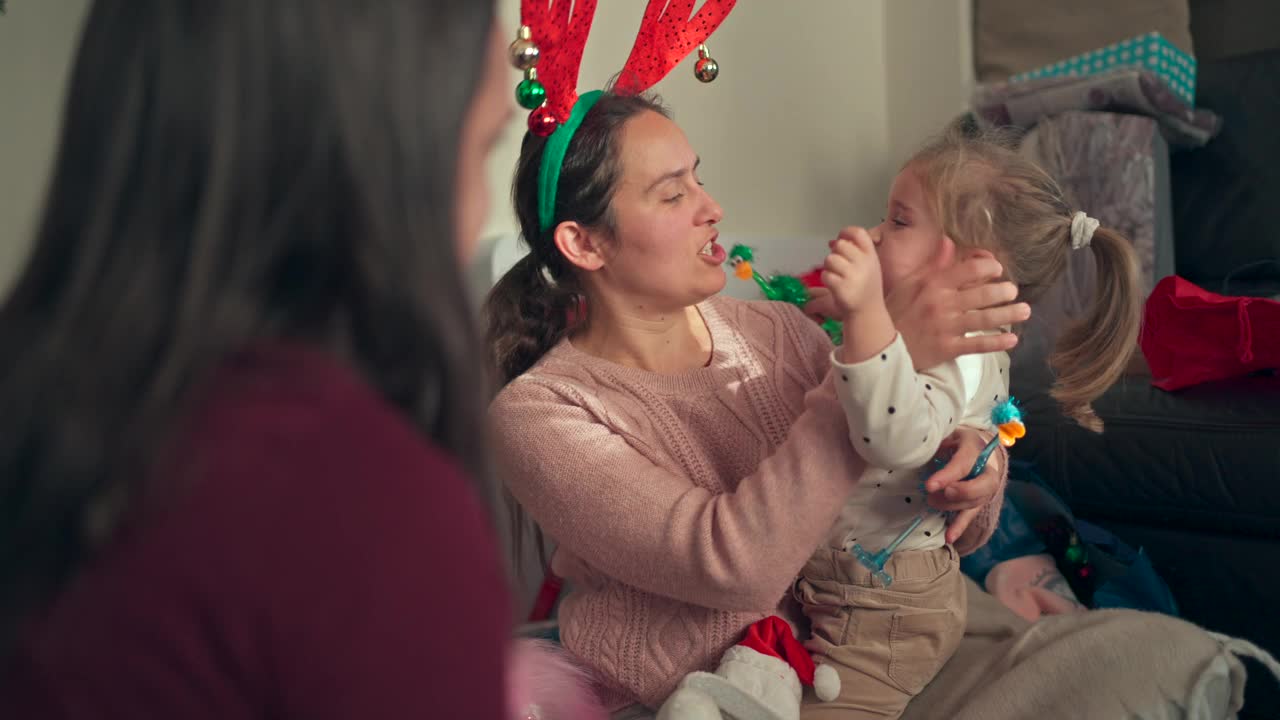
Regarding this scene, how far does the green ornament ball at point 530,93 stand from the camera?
3.68 ft

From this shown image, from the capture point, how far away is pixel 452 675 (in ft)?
1.44

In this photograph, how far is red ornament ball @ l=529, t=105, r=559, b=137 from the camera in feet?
3.86

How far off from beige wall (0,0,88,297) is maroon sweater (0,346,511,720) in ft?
3.48

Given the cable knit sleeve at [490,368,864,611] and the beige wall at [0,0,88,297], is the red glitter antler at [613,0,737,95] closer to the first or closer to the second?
the cable knit sleeve at [490,368,864,611]

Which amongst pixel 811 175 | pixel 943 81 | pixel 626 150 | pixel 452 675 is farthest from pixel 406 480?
pixel 943 81

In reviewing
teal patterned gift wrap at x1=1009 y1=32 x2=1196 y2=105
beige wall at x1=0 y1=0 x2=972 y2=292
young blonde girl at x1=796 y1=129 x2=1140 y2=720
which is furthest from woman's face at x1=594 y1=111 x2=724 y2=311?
teal patterned gift wrap at x1=1009 y1=32 x2=1196 y2=105

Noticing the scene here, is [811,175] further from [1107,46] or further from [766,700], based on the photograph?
[766,700]

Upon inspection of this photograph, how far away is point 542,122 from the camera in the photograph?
1.18m

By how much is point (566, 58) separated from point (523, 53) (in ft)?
0.42

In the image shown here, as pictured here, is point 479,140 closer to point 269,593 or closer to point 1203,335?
point 269,593

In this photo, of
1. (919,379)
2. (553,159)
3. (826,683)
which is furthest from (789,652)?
(553,159)

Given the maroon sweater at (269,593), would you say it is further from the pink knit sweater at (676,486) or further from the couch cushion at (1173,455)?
the couch cushion at (1173,455)

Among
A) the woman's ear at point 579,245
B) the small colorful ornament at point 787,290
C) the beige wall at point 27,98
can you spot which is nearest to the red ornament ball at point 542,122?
the woman's ear at point 579,245

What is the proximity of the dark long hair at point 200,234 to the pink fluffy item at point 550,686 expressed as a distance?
1.67ft
